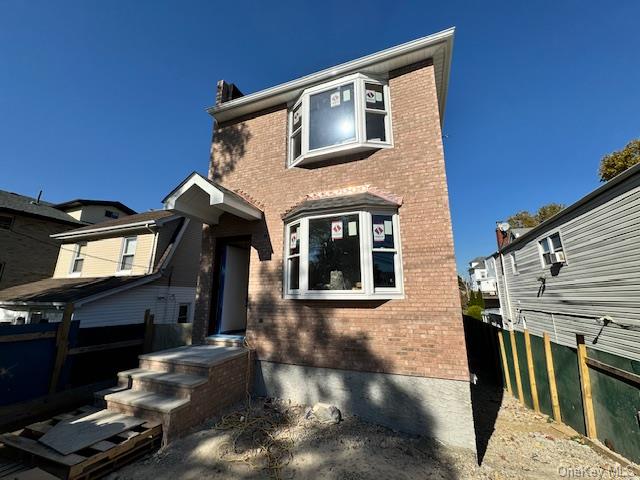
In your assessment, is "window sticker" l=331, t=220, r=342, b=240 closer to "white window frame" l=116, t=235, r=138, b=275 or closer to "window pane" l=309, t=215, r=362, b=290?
"window pane" l=309, t=215, r=362, b=290

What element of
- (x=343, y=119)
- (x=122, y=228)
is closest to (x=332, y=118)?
(x=343, y=119)

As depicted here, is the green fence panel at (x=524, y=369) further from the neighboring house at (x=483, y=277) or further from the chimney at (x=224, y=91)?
the neighboring house at (x=483, y=277)

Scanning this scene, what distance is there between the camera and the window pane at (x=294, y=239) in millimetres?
6653

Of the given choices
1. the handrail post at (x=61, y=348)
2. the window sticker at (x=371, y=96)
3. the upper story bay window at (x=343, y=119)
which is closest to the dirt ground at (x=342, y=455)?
the handrail post at (x=61, y=348)

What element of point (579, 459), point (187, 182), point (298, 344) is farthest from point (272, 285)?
point (579, 459)

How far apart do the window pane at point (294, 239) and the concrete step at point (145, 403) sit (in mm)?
3649

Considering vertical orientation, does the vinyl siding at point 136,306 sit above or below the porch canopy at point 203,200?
below

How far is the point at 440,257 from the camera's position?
5.38m

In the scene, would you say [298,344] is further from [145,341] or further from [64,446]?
[145,341]

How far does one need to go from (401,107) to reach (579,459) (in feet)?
25.2

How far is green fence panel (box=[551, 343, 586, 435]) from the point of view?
5.50m

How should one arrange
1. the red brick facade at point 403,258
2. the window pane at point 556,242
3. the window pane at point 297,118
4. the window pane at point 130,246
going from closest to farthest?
1. the red brick facade at point 403,258
2. the window pane at point 297,118
3. the window pane at point 556,242
4. the window pane at point 130,246

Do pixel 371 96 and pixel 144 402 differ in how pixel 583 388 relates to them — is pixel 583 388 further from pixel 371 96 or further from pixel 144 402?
pixel 144 402

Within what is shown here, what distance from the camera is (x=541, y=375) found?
6.64 m
